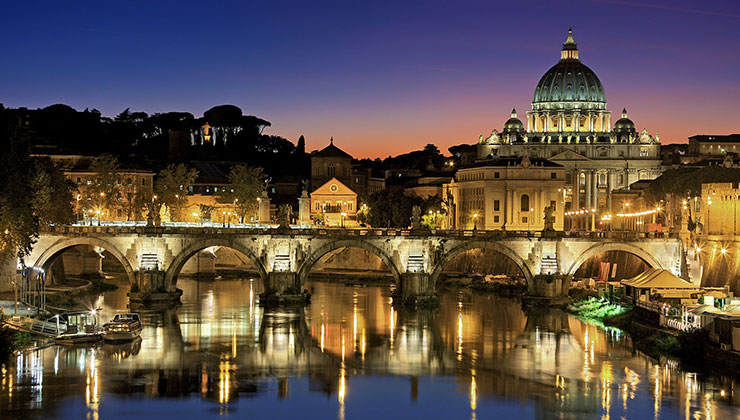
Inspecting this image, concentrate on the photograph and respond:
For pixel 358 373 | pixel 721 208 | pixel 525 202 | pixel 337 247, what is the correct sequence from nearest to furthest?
1. pixel 358 373
2. pixel 721 208
3. pixel 337 247
4. pixel 525 202

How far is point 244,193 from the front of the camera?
10925 cm

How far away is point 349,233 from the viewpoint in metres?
68.8

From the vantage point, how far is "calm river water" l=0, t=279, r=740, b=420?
3769 centimetres

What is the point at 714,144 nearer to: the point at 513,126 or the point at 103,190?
the point at 513,126

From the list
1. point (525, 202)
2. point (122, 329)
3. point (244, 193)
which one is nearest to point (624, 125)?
point (525, 202)

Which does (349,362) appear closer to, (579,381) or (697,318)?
(579,381)

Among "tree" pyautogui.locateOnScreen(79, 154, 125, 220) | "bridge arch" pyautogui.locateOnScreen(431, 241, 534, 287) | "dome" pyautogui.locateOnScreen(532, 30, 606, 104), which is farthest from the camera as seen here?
"dome" pyautogui.locateOnScreen(532, 30, 606, 104)

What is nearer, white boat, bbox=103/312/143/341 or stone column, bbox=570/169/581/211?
white boat, bbox=103/312/143/341

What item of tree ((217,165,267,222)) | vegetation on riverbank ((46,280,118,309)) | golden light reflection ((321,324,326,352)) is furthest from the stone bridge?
tree ((217,165,267,222))

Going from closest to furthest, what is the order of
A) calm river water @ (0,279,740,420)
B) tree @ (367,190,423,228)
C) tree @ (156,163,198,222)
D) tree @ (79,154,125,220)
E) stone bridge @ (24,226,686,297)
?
1. calm river water @ (0,279,740,420)
2. stone bridge @ (24,226,686,297)
3. tree @ (79,154,125,220)
4. tree @ (156,163,198,222)
5. tree @ (367,190,423,228)

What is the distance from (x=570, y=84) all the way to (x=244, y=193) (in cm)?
7320

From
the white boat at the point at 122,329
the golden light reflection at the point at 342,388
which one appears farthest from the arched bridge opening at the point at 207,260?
the golden light reflection at the point at 342,388

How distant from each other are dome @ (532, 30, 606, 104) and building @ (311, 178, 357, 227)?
5177 cm

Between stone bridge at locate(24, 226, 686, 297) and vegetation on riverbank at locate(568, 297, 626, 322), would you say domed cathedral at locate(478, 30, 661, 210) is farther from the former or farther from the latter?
vegetation on riverbank at locate(568, 297, 626, 322)
